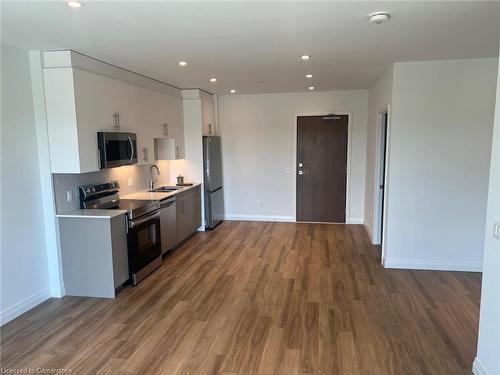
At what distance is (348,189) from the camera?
6789 mm

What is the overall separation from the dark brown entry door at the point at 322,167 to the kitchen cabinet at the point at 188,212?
6.84ft

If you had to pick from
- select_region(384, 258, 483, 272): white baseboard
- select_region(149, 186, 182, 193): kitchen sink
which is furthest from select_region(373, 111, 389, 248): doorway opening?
select_region(149, 186, 182, 193): kitchen sink

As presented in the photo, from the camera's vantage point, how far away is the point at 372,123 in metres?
5.89

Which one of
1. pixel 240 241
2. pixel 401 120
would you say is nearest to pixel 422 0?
pixel 401 120

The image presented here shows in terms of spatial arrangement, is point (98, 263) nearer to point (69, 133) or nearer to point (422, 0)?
point (69, 133)

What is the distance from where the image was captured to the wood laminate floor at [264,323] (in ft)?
8.66

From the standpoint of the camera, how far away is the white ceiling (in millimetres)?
2348

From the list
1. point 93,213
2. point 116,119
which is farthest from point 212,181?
point 93,213

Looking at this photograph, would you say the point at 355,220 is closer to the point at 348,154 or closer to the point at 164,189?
the point at 348,154

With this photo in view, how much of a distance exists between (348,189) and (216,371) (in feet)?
A: 16.2

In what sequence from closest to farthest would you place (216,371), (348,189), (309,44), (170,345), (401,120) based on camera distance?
1. (216,371)
2. (170,345)
3. (309,44)
4. (401,120)
5. (348,189)

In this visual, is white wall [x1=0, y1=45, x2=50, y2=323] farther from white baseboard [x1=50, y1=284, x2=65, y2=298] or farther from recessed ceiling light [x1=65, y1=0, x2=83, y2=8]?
recessed ceiling light [x1=65, y1=0, x2=83, y2=8]

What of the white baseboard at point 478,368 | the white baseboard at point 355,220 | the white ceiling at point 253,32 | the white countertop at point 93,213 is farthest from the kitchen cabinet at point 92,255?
the white baseboard at point 355,220

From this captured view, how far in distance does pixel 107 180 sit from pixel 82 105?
46.7 inches
